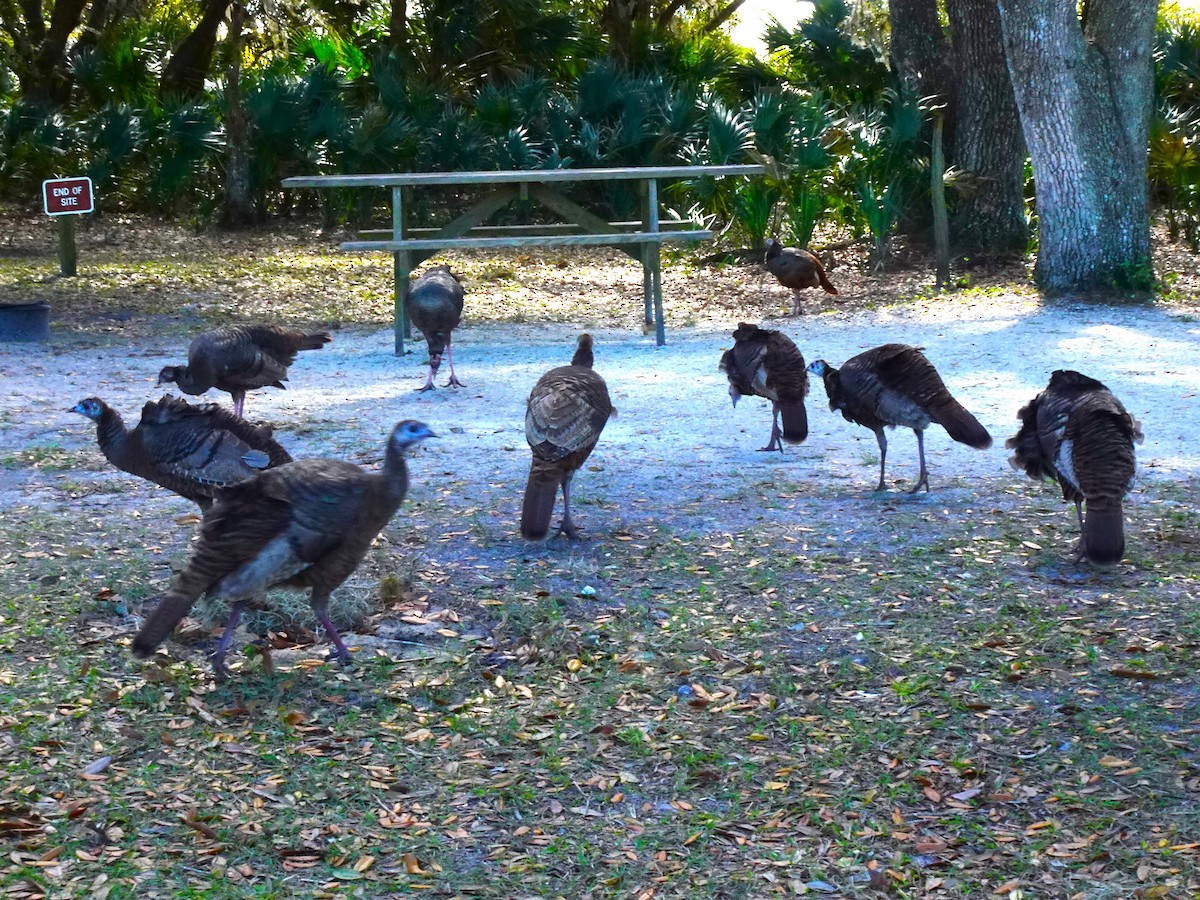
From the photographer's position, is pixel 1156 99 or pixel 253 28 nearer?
pixel 1156 99

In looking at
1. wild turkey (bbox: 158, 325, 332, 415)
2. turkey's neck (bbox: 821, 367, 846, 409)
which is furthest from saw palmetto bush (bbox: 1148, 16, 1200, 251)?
wild turkey (bbox: 158, 325, 332, 415)

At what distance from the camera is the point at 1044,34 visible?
43.3ft

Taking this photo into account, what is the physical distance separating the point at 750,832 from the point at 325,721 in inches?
61.9

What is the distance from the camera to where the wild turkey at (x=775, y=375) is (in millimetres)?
8055

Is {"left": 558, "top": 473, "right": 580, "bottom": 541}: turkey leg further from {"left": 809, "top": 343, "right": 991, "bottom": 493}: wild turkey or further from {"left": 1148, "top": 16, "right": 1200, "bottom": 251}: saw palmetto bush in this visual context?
{"left": 1148, "top": 16, "right": 1200, "bottom": 251}: saw palmetto bush

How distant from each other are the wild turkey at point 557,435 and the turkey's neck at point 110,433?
1931mm

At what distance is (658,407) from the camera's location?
33.0ft

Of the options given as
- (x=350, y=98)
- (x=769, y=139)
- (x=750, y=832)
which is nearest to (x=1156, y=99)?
(x=769, y=139)

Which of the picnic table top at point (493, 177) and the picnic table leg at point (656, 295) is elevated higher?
the picnic table top at point (493, 177)

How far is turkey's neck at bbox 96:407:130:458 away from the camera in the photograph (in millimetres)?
6491

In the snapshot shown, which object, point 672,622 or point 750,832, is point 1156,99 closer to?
point 672,622

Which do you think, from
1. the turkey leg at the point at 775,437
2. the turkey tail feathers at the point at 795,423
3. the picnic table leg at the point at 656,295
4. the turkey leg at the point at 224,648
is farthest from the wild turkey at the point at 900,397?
the picnic table leg at the point at 656,295

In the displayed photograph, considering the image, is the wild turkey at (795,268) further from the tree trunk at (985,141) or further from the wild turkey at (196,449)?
the wild turkey at (196,449)

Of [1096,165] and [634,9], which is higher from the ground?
[634,9]
